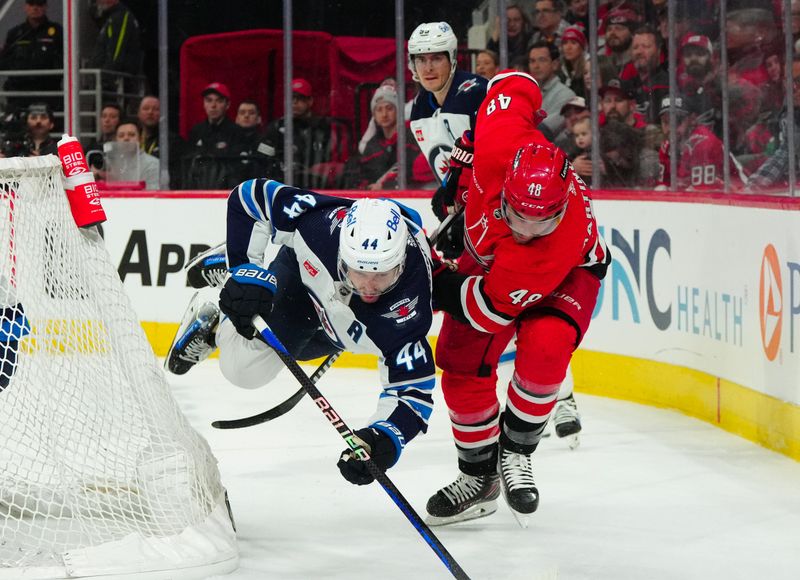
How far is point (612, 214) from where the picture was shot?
5.12 m

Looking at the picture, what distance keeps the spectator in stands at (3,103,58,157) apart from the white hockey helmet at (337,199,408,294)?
14.0 ft

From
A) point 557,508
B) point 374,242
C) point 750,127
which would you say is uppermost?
point 750,127

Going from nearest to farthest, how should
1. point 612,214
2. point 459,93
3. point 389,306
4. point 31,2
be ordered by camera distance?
1. point 389,306
2. point 459,93
3. point 612,214
4. point 31,2

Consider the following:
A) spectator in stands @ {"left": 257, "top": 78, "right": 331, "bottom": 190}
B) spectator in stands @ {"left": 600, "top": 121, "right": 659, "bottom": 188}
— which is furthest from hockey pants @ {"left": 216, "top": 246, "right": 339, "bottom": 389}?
spectator in stands @ {"left": 257, "top": 78, "right": 331, "bottom": 190}

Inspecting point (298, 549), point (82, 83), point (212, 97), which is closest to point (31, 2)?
point (82, 83)

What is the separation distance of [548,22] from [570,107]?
45cm

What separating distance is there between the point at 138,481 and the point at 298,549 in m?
0.43

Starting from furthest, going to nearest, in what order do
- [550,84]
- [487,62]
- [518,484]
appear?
1. [487,62]
2. [550,84]
3. [518,484]

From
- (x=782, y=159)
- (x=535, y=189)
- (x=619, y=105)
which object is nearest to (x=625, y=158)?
(x=619, y=105)

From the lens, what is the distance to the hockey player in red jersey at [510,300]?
118 inches

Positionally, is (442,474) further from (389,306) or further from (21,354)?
(21,354)

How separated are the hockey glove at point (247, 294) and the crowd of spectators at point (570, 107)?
205 centimetres

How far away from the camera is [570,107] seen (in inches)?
224

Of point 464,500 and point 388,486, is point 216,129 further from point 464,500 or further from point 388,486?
point 388,486
